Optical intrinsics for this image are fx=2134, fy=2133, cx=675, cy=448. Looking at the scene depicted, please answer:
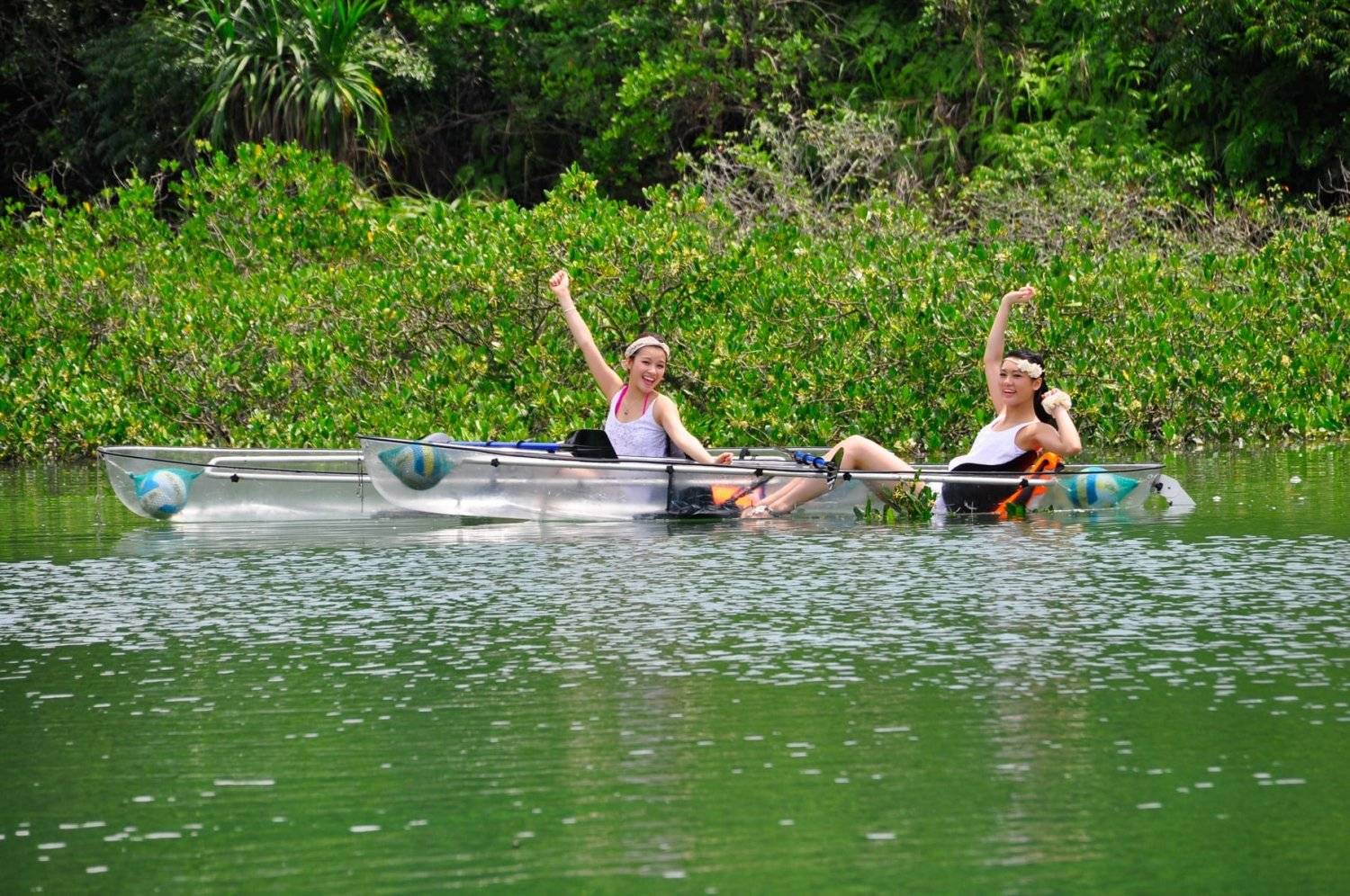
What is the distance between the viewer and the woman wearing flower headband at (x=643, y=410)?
1216cm

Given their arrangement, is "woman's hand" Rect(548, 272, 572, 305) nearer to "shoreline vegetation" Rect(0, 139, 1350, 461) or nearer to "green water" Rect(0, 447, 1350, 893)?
"green water" Rect(0, 447, 1350, 893)

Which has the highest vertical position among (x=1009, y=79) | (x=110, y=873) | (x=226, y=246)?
(x=1009, y=79)

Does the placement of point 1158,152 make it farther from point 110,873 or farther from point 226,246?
point 110,873

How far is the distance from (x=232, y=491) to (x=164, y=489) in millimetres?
385

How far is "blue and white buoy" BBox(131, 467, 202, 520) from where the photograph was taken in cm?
1227

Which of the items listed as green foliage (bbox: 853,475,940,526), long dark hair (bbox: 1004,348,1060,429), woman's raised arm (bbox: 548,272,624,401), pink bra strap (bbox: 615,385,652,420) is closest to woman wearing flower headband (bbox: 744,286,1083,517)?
long dark hair (bbox: 1004,348,1060,429)

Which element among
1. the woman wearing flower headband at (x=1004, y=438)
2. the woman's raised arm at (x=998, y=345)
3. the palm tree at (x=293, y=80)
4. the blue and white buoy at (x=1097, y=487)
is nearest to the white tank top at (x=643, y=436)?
the woman wearing flower headband at (x=1004, y=438)

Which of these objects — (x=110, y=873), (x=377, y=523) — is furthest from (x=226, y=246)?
(x=110, y=873)

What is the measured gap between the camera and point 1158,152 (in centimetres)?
2512

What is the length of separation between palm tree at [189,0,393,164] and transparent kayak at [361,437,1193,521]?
1526 centimetres

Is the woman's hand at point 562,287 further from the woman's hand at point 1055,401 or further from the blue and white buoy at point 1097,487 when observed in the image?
the blue and white buoy at point 1097,487

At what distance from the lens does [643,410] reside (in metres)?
12.3

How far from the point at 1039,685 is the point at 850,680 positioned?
587mm

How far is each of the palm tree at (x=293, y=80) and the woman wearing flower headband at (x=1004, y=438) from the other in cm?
1569
